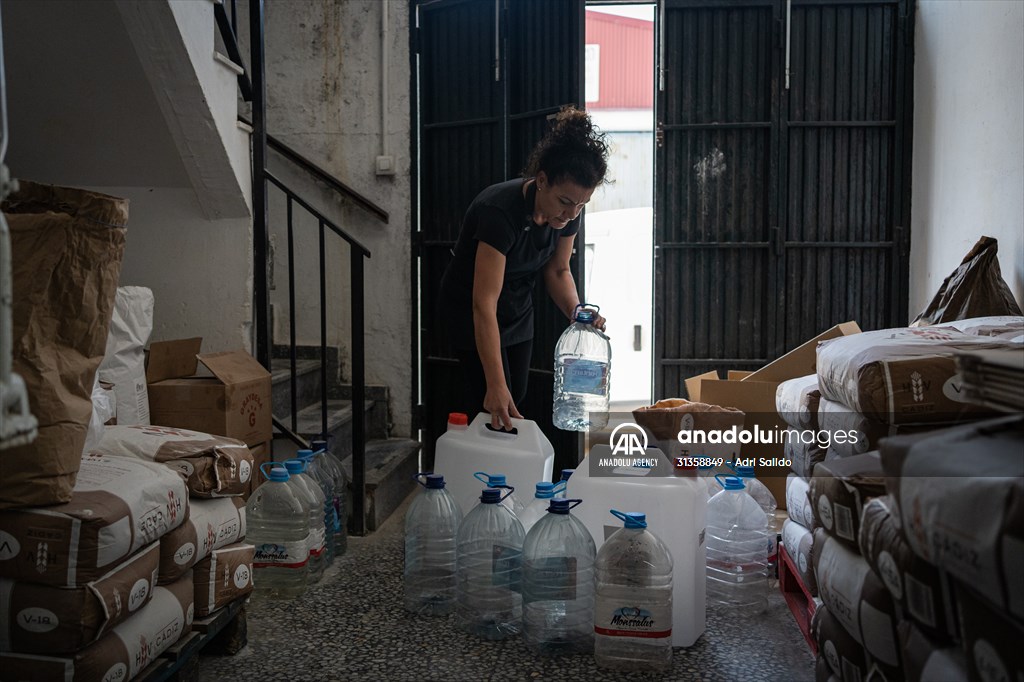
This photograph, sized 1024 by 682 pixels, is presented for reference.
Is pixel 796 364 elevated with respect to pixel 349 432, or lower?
elevated

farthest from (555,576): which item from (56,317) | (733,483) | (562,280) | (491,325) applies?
(56,317)

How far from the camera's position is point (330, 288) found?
168 inches

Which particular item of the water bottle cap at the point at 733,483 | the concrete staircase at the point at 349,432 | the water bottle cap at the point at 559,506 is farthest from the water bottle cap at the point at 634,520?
the concrete staircase at the point at 349,432

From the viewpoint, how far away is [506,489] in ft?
7.52

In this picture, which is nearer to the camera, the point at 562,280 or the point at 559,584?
the point at 559,584

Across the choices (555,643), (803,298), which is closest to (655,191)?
(803,298)

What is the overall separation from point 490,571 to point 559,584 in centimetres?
22

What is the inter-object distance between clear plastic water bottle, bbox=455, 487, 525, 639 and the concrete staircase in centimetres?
100

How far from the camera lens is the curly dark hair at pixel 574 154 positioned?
2.46 meters

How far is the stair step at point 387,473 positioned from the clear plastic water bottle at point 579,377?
0.72 meters

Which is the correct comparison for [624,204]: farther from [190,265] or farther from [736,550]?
[736,550]

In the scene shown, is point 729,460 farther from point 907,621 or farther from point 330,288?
point 330,288

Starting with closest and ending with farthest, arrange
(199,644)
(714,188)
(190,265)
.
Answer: (199,644)
(190,265)
(714,188)

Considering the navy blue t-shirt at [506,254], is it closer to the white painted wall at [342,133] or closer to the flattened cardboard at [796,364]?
the flattened cardboard at [796,364]
